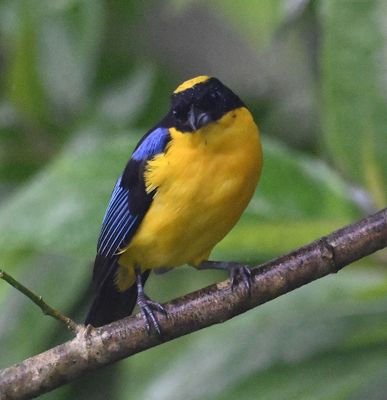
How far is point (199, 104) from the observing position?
205 centimetres

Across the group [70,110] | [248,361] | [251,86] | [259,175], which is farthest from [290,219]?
[251,86]

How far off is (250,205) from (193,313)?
1.79 feet

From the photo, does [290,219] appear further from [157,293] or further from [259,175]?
[157,293]

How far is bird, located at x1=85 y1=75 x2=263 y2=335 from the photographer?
80.0 inches

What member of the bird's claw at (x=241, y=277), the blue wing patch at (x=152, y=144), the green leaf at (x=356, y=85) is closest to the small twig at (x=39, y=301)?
the bird's claw at (x=241, y=277)

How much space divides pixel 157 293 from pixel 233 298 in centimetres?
123

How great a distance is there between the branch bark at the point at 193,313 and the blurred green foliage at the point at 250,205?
431 mm

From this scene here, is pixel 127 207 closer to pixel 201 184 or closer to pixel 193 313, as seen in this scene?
pixel 201 184

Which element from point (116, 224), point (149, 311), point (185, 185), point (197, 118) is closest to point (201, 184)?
point (185, 185)

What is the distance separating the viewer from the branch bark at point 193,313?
5.47 ft

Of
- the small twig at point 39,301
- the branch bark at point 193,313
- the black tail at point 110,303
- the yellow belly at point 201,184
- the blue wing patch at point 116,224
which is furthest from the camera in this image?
the black tail at point 110,303

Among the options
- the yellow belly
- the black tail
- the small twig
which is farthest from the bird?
the small twig

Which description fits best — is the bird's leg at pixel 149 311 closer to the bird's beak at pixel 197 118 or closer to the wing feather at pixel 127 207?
the wing feather at pixel 127 207

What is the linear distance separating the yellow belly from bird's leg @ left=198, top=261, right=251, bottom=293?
0.08 m
